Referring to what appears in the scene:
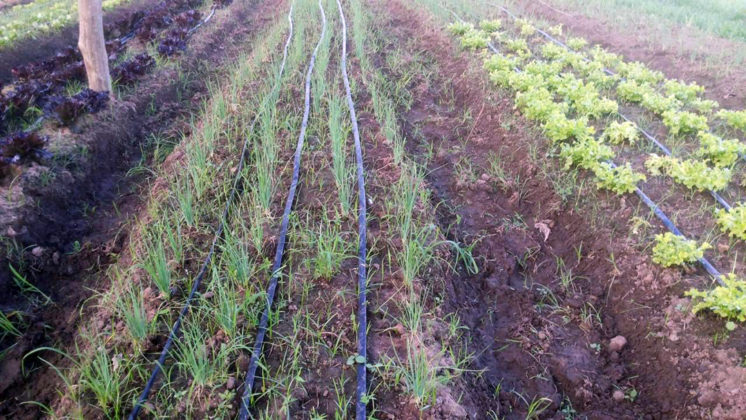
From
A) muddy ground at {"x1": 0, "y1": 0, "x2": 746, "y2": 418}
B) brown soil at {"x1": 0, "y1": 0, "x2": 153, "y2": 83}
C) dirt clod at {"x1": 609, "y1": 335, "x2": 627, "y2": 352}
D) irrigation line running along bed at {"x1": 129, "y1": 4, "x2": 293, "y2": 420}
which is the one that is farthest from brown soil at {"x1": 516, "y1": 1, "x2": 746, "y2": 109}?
brown soil at {"x1": 0, "y1": 0, "x2": 153, "y2": 83}

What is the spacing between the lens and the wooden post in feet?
16.0

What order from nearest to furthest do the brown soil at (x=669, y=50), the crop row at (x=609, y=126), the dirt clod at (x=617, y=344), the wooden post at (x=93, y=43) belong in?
1. the dirt clod at (x=617, y=344)
2. the crop row at (x=609, y=126)
3. the wooden post at (x=93, y=43)
4. the brown soil at (x=669, y=50)

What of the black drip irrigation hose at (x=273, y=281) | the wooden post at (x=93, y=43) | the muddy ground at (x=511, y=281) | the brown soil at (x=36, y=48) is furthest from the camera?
the brown soil at (x=36, y=48)

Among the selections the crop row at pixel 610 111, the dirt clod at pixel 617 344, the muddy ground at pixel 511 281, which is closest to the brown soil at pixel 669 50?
the crop row at pixel 610 111

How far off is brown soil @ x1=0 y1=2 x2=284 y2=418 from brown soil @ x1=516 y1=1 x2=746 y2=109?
6875 millimetres

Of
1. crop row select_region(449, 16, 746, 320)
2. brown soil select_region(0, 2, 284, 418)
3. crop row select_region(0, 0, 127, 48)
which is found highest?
crop row select_region(0, 0, 127, 48)

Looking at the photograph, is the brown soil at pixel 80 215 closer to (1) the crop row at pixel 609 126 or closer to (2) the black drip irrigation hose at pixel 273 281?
(2) the black drip irrigation hose at pixel 273 281

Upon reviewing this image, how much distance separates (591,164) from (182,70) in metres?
5.85

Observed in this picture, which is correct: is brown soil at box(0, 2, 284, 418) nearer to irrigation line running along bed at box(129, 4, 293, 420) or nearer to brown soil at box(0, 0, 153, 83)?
irrigation line running along bed at box(129, 4, 293, 420)

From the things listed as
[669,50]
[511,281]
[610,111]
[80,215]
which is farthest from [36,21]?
[669,50]

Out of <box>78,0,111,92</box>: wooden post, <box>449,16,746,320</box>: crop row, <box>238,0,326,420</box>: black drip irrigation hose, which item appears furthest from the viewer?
<box>78,0,111,92</box>: wooden post

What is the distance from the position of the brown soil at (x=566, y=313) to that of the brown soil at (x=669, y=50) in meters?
3.39

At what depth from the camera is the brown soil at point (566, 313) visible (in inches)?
103

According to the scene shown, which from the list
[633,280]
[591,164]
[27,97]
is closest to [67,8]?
[27,97]
